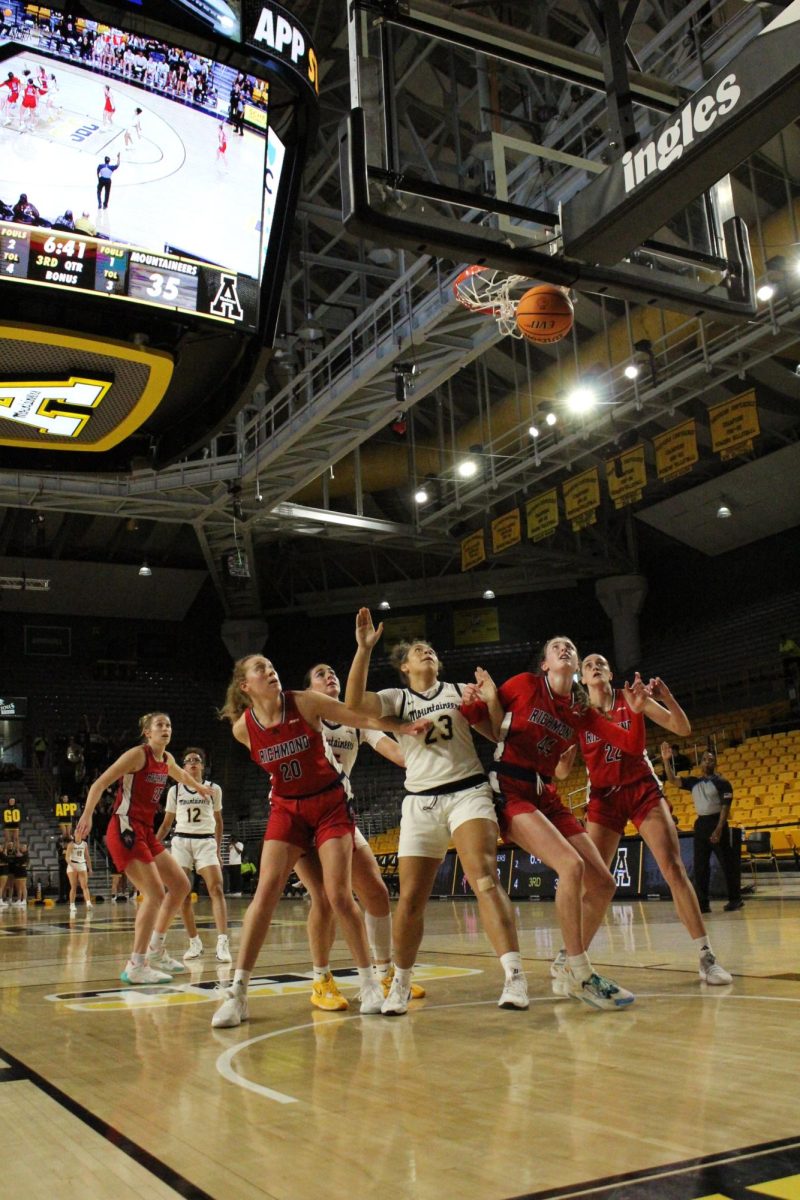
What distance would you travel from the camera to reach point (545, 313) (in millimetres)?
8984

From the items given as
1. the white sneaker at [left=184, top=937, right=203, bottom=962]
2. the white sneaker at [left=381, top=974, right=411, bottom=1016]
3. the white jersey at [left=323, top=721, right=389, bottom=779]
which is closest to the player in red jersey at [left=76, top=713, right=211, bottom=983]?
the white sneaker at [left=184, top=937, right=203, bottom=962]

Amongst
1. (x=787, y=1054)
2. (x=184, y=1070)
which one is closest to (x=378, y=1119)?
(x=184, y=1070)

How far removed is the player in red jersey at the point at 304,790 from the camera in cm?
558

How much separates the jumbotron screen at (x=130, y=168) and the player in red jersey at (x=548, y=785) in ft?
14.3

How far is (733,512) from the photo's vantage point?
26375 mm

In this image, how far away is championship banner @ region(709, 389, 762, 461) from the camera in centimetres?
1708

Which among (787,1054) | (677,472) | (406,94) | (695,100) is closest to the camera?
(787,1054)

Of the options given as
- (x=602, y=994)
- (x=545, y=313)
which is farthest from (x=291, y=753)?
(x=545, y=313)

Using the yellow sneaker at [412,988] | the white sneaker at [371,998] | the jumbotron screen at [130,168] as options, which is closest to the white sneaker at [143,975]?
the yellow sneaker at [412,988]

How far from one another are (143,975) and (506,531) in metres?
16.1

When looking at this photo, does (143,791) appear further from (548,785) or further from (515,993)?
(515,993)

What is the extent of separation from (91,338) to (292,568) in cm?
2553

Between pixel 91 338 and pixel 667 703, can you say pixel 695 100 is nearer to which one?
pixel 667 703

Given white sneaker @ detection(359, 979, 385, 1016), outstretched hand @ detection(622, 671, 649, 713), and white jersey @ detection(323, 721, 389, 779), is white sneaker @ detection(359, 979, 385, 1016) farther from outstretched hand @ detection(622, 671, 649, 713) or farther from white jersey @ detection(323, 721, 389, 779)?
outstretched hand @ detection(622, 671, 649, 713)
